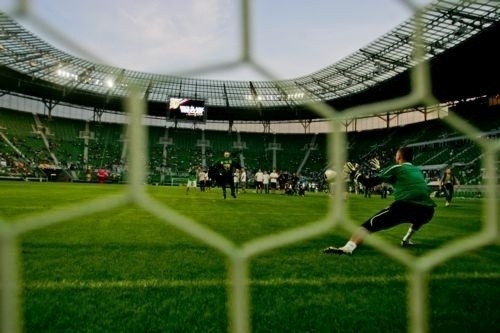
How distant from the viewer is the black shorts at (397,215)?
3.80 m

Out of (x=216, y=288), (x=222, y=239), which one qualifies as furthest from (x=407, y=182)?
(x=222, y=239)

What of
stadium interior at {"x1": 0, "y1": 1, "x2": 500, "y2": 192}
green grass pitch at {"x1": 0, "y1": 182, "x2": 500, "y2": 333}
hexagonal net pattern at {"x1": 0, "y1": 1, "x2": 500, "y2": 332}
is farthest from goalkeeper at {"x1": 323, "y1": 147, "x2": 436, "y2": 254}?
stadium interior at {"x1": 0, "y1": 1, "x2": 500, "y2": 192}

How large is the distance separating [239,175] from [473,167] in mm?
10703

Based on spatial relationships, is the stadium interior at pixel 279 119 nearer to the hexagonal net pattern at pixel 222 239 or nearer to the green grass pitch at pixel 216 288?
the green grass pitch at pixel 216 288

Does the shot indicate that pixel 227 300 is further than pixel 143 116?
Yes

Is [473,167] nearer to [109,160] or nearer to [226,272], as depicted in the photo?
[226,272]

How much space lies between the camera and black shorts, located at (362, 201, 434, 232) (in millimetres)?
3801

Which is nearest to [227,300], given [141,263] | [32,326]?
[32,326]

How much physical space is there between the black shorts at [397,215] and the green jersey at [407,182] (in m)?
0.06

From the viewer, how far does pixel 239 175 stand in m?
18.2

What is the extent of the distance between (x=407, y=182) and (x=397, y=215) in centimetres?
34

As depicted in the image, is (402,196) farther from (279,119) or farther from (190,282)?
(279,119)

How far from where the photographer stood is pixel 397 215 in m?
3.88

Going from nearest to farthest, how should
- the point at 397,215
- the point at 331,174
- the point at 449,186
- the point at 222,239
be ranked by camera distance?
the point at 222,239, the point at 331,174, the point at 397,215, the point at 449,186
